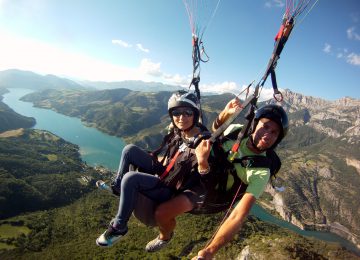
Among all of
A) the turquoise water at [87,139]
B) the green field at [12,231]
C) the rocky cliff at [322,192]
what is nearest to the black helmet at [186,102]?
the green field at [12,231]

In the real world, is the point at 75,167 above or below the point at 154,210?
below

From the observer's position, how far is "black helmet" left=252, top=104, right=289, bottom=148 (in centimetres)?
367

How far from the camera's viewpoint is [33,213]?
7194cm

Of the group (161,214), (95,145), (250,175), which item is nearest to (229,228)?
(250,175)

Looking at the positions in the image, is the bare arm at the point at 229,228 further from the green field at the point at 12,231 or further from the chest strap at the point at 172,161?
the green field at the point at 12,231

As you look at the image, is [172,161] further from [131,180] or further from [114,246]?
[114,246]

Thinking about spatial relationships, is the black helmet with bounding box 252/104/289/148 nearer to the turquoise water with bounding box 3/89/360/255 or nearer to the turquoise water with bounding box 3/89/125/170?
the turquoise water with bounding box 3/89/360/255

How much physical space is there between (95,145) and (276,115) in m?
144

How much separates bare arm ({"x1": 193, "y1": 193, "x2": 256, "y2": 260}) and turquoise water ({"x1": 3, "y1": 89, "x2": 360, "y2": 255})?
110m

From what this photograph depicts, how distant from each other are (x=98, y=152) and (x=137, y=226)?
68.8 metres

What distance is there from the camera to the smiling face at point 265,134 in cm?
364

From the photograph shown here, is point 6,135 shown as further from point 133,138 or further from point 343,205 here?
point 343,205

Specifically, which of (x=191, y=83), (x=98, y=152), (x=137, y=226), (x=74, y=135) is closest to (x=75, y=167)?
(x=98, y=152)

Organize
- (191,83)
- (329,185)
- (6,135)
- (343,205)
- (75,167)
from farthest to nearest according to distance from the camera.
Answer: (329,185) → (343,205) → (6,135) → (75,167) → (191,83)
